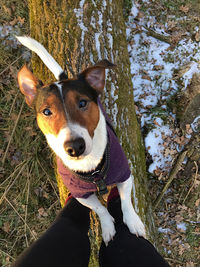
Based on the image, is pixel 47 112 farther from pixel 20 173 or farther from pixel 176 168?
pixel 20 173

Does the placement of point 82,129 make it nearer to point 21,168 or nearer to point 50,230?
point 50,230

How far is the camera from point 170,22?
4090 millimetres

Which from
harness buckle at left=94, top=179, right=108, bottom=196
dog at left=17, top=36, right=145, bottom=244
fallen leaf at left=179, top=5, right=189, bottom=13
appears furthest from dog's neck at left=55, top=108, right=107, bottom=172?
fallen leaf at left=179, top=5, right=189, bottom=13

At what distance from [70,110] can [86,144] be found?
33 centimetres

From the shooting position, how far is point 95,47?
9.40 ft

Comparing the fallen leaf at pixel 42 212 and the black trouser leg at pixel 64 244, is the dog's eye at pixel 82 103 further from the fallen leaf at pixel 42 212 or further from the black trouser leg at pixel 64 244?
the fallen leaf at pixel 42 212

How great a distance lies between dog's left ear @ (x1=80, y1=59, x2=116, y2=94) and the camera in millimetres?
2023

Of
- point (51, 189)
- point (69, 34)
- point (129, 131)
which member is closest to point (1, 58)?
point (69, 34)

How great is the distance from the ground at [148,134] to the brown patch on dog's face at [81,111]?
1.80 metres

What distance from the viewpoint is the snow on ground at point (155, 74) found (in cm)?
357

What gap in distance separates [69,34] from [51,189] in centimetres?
269

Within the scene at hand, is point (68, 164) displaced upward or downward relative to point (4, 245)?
upward

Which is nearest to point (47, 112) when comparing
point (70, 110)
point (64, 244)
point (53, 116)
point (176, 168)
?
point (53, 116)

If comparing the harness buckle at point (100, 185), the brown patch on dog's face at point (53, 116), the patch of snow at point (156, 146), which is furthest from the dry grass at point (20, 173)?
the brown patch on dog's face at point (53, 116)
